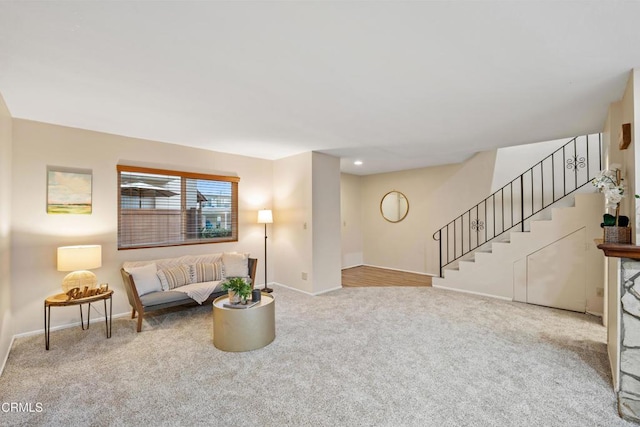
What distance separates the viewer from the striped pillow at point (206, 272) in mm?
4359

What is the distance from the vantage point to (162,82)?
2.48 metres

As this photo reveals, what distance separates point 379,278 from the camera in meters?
6.48

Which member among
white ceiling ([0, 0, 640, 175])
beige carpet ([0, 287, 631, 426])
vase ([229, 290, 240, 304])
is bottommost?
beige carpet ([0, 287, 631, 426])

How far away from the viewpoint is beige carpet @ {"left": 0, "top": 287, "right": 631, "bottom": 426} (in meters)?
2.07

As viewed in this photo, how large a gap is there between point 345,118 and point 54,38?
8.29ft

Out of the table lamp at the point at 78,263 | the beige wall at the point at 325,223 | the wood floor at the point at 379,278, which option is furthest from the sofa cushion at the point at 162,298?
the wood floor at the point at 379,278

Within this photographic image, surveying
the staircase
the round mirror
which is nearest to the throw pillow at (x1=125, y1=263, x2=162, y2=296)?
the staircase

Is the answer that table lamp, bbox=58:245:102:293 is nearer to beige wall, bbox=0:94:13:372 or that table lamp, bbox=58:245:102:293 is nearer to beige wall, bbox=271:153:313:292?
beige wall, bbox=0:94:13:372

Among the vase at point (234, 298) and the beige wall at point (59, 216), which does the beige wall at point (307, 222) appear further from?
the vase at point (234, 298)

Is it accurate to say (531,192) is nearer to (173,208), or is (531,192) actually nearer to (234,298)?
(234,298)

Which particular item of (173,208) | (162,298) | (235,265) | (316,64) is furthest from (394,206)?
(316,64)

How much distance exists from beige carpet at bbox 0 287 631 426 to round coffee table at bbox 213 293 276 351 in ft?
0.35

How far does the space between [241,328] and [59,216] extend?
2745 millimetres

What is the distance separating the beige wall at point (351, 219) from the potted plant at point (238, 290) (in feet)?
15.7
